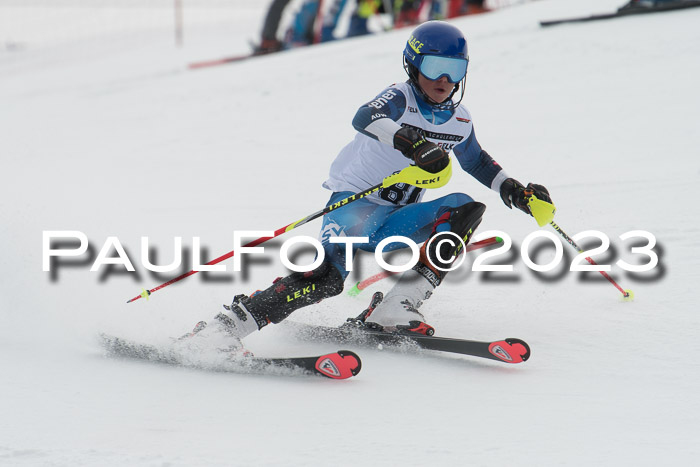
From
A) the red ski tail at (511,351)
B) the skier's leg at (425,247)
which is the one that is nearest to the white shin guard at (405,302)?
the skier's leg at (425,247)

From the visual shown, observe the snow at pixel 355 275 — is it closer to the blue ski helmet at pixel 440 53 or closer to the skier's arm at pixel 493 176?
the skier's arm at pixel 493 176

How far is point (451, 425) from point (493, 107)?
5.95 meters

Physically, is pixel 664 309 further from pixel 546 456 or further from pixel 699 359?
pixel 546 456

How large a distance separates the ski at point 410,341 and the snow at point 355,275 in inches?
2.7

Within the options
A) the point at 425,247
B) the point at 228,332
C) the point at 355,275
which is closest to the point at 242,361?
the point at 228,332

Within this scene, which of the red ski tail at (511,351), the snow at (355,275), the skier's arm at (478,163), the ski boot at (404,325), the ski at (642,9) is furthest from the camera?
the ski at (642,9)

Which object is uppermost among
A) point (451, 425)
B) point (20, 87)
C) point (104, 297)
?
point (451, 425)

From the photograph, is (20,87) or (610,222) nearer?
(610,222)

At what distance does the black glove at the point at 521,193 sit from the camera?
327 cm

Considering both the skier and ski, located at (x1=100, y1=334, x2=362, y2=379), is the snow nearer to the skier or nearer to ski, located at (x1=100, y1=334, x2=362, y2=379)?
ski, located at (x1=100, y1=334, x2=362, y2=379)

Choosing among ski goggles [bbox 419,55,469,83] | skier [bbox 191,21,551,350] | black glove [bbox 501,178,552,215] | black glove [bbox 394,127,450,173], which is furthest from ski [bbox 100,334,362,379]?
ski goggles [bbox 419,55,469,83]

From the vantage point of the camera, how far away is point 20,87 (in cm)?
1289

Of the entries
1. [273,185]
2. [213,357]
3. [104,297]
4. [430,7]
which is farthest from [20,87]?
[213,357]

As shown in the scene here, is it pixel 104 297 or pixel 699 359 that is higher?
pixel 699 359
